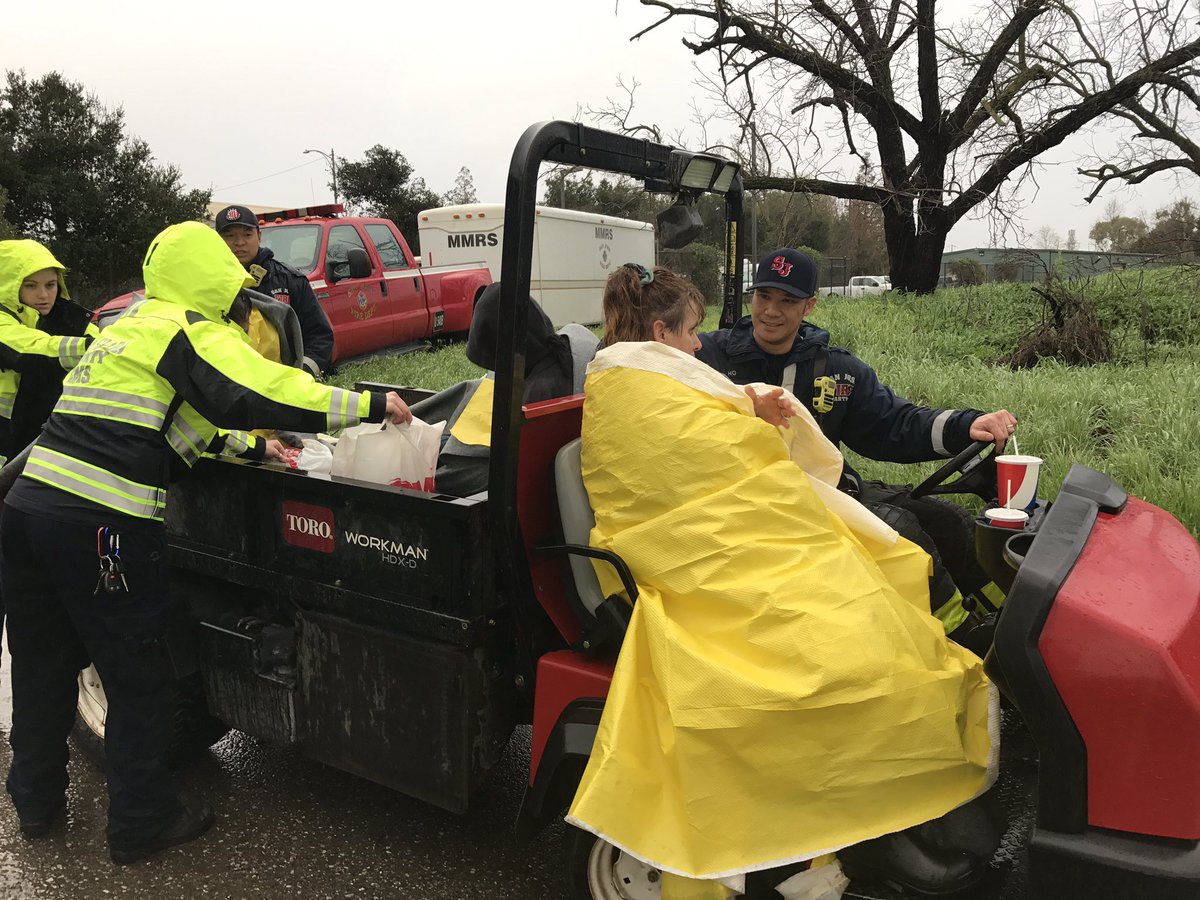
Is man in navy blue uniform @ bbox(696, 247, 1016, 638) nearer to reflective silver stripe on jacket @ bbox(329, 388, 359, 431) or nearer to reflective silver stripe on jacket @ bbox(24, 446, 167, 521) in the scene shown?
reflective silver stripe on jacket @ bbox(329, 388, 359, 431)

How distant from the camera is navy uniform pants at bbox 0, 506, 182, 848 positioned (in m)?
2.84

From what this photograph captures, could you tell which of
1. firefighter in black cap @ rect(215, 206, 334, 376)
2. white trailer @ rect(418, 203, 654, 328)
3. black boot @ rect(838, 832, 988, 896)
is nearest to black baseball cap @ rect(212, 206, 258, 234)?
firefighter in black cap @ rect(215, 206, 334, 376)

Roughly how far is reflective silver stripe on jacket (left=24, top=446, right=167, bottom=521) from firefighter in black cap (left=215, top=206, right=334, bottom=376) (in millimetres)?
2246

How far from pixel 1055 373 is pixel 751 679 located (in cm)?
775

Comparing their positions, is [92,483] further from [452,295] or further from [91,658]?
[452,295]

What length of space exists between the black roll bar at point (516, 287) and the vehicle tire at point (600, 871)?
664 millimetres

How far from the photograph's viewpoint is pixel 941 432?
3432mm

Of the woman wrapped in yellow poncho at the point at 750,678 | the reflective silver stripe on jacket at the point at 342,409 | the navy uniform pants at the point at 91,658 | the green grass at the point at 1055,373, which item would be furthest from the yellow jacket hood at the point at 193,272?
the green grass at the point at 1055,373

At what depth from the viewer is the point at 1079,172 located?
718 inches

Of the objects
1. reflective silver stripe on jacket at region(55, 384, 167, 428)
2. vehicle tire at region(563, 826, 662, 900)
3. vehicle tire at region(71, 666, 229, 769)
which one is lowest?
vehicle tire at region(71, 666, 229, 769)

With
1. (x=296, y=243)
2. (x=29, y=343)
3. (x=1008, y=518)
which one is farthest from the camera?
(x=296, y=243)

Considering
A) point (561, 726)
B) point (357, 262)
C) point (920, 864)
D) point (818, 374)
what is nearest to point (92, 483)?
point (561, 726)

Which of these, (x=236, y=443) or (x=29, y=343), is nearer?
(x=236, y=443)

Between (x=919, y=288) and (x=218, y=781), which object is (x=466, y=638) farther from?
(x=919, y=288)
